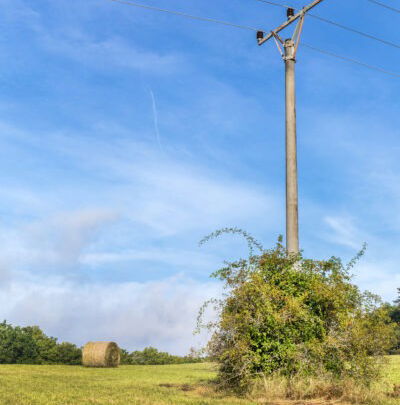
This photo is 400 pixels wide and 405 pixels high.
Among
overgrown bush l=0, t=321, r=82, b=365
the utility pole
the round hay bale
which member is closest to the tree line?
overgrown bush l=0, t=321, r=82, b=365

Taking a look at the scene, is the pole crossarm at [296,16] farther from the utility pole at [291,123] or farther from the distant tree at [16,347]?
the distant tree at [16,347]

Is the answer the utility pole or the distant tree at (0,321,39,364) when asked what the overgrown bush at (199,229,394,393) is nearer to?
the utility pole

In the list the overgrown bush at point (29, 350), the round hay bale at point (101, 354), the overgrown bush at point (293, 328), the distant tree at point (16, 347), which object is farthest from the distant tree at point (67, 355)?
the overgrown bush at point (293, 328)

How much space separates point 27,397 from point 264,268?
678 centimetres

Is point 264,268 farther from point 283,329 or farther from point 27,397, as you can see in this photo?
point 27,397

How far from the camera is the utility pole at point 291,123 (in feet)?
52.9

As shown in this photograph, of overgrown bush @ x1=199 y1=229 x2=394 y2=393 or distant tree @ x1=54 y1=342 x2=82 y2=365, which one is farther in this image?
distant tree @ x1=54 y1=342 x2=82 y2=365

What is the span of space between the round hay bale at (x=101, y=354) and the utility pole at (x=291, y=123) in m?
16.6

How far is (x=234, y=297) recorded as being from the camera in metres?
14.2

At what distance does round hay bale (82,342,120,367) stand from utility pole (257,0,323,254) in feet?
54.6

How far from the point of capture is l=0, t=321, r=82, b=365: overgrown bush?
32544 millimetres

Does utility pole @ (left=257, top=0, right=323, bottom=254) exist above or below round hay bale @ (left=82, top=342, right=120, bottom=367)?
above

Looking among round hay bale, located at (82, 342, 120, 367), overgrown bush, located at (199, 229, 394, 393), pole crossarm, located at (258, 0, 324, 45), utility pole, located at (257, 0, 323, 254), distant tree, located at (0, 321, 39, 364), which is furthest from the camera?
distant tree, located at (0, 321, 39, 364)

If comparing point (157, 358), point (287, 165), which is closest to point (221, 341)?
point (287, 165)
